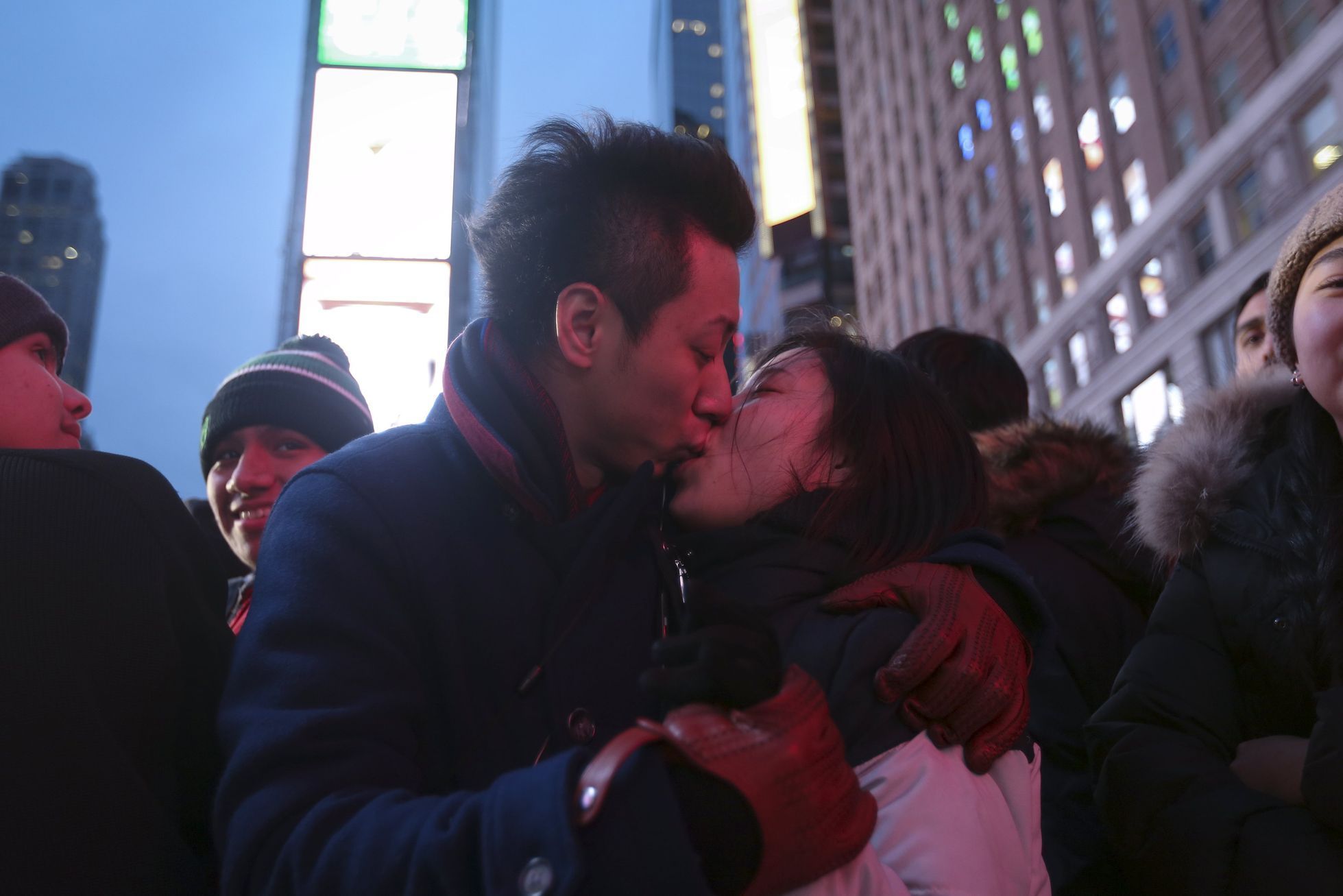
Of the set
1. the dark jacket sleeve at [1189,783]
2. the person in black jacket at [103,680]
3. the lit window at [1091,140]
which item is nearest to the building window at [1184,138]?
the lit window at [1091,140]

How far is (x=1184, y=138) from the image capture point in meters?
28.0

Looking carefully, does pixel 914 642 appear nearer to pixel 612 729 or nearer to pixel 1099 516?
pixel 612 729

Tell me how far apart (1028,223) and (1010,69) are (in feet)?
21.1

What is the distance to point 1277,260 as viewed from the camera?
2924mm

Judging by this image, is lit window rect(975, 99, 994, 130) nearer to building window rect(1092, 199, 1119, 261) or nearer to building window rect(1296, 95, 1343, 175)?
building window rect(1092, 199, 1119, 261)

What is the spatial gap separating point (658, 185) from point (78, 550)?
150cm

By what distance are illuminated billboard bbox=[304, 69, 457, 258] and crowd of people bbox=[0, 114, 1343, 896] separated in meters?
8.72

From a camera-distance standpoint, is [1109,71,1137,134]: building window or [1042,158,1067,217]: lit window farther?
[1042,158,1067,217]: lit window

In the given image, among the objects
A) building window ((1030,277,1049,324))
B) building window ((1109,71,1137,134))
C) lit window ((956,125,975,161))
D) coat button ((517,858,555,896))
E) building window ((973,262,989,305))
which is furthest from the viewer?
lit window ((956,125,975,161))

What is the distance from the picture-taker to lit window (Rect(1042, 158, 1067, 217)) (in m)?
34.7

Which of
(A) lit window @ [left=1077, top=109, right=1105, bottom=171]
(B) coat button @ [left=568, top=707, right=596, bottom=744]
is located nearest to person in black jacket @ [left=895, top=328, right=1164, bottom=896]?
(B) coat button @ [left=568, top=707, right=596, bottom=744]

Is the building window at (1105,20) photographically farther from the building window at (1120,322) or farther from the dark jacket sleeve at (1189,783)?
the dark jacket sleeve at (1189,783)

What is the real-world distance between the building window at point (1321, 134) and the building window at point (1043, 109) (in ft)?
44.4

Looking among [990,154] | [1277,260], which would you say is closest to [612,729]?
[1277,260]
